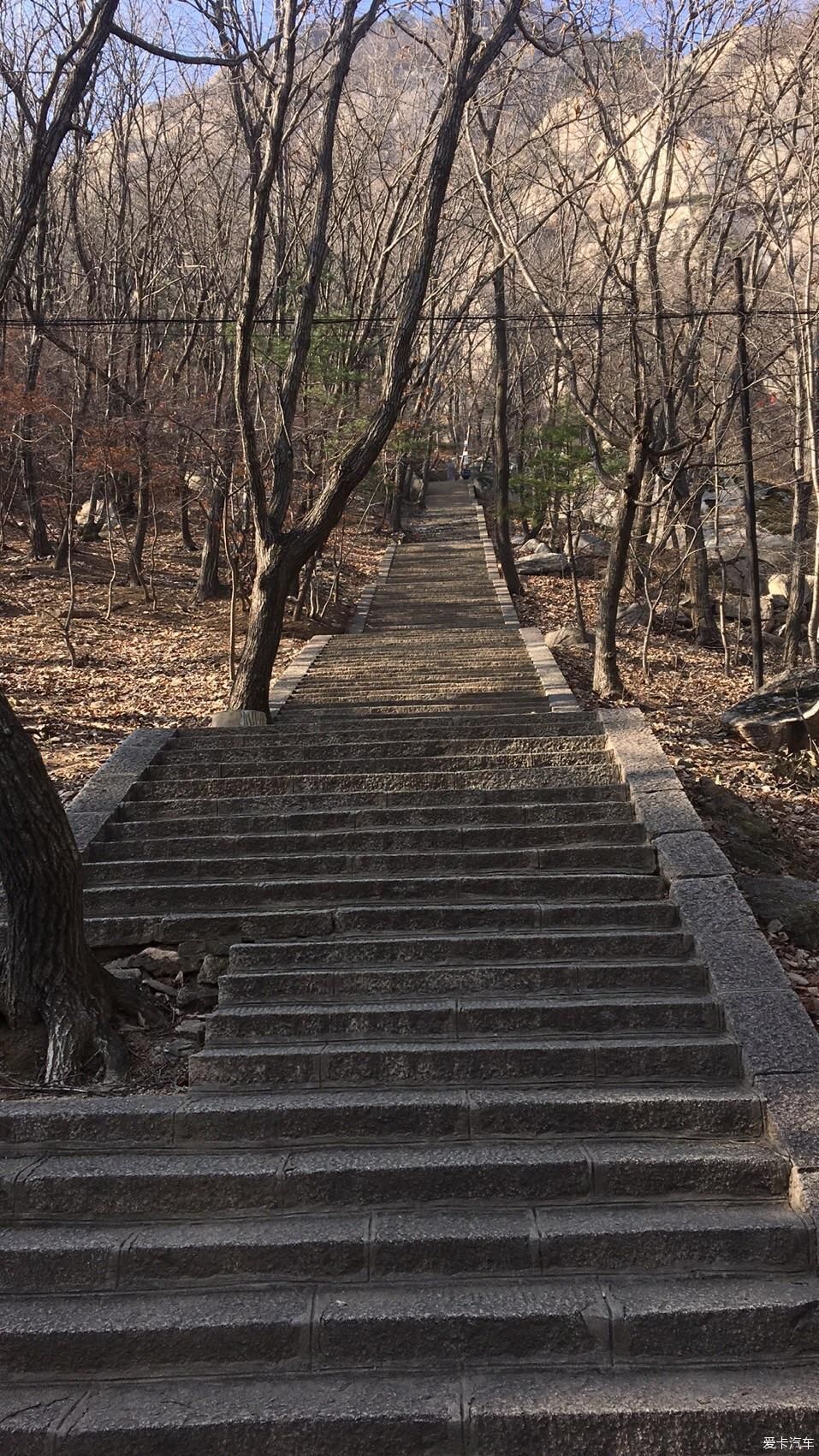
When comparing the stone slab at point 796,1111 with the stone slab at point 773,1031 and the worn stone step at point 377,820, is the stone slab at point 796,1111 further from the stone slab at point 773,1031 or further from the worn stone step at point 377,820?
the worn stone step at point 377,820

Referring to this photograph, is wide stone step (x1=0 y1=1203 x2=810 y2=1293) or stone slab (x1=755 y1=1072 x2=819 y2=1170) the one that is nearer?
wide stone step (x1=0 y1=1203 x2=810 y2=1293)

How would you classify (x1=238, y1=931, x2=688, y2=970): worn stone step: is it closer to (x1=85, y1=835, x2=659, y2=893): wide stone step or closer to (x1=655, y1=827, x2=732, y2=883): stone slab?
(x1=655, y1=827, x2=732, y2=883): stone slab

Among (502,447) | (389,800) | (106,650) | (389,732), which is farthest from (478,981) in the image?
(502,447)

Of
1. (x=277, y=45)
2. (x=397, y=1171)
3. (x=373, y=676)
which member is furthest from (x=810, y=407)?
(x=397, y=1171)

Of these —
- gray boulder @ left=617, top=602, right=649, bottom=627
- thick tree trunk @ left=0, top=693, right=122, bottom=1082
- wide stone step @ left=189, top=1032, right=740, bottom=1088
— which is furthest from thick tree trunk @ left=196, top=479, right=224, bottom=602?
wide stone step @ left=189, top=1032, right=740, bottom=1088

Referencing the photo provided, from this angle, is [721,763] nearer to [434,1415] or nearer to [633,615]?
[434,1415]

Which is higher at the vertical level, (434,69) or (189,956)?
(434,69)

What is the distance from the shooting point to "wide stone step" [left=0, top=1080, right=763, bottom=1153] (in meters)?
5.00

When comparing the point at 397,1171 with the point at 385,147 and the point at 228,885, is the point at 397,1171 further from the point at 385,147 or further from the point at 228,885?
the point at 385,147

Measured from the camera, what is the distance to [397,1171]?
471 centimetres

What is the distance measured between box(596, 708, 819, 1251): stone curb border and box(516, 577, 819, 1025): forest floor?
1.90 ft

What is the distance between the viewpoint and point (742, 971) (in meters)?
5.82

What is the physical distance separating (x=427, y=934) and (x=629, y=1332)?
2.71 meters

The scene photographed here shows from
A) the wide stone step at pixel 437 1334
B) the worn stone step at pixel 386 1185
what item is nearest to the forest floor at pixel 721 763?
the worn stone step at pixel 386 1185
